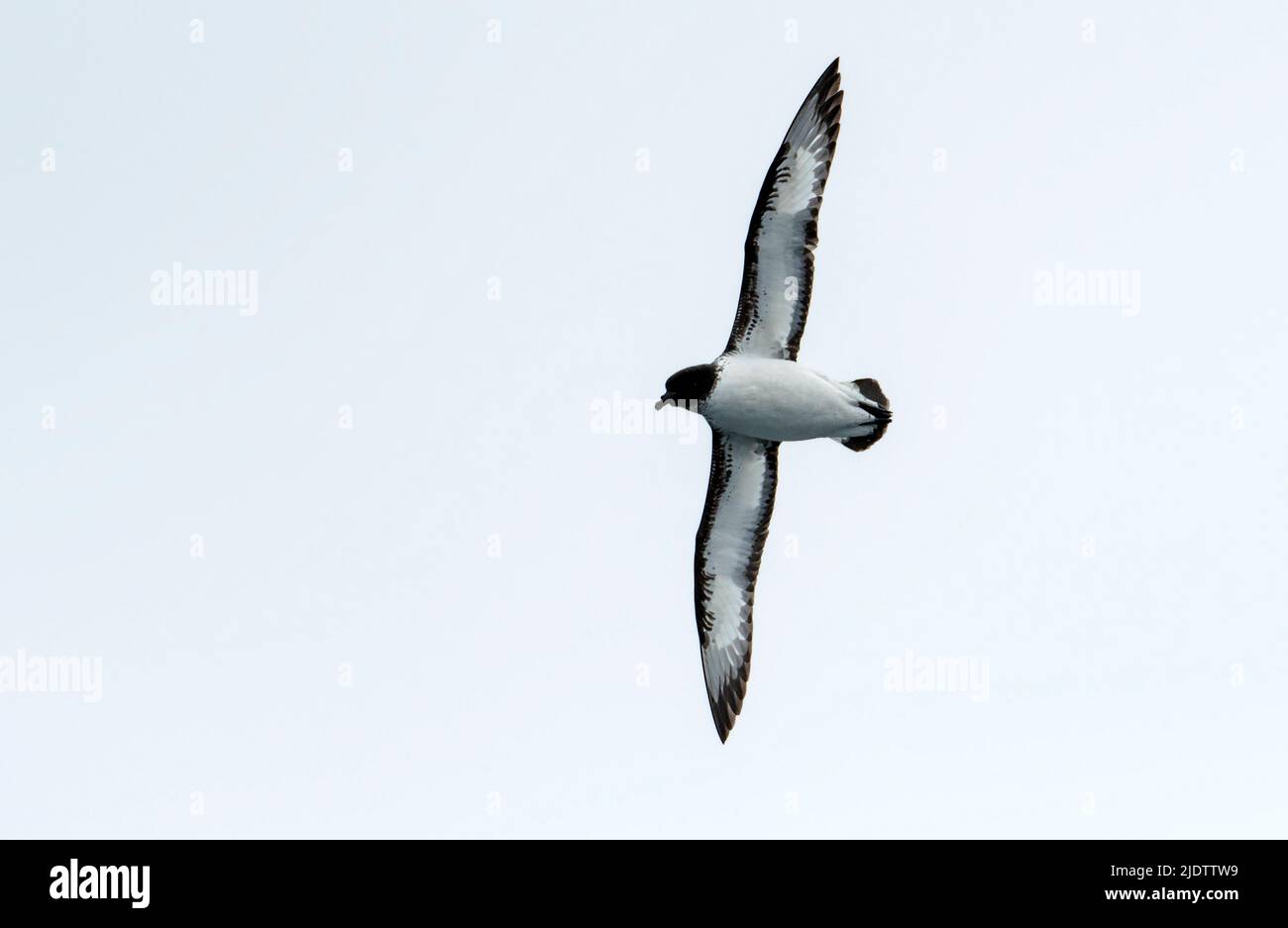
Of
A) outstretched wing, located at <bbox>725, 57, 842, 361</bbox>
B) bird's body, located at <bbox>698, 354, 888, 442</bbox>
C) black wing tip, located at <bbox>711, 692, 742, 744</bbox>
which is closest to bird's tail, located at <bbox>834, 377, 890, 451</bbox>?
bird's body, located at <bbox>698, 354, 888, 442</bbox>

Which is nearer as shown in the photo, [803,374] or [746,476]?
[803,374]

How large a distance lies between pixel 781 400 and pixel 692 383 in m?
1.46

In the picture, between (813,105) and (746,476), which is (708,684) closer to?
(746,476)

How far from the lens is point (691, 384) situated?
27734 millimetres

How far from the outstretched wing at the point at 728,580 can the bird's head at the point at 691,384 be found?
7.04 ft

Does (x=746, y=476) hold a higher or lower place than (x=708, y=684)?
higher

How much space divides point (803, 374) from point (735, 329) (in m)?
1.38

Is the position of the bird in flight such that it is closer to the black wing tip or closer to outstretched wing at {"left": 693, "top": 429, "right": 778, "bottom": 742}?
outstretched wing at {"left": 693, "top": 429, "right": 778, "bottom": 742}

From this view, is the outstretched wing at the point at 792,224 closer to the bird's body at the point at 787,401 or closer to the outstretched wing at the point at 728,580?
the bird's body at the point at 787,401

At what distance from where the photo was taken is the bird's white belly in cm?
2722
